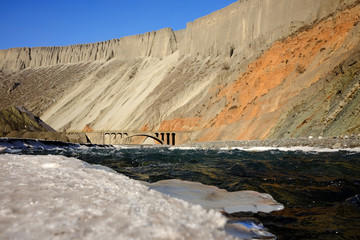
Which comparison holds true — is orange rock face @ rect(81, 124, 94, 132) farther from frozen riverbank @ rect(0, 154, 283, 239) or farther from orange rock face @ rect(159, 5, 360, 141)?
frozen riverbank @ rect(0, 154, 283, 239)

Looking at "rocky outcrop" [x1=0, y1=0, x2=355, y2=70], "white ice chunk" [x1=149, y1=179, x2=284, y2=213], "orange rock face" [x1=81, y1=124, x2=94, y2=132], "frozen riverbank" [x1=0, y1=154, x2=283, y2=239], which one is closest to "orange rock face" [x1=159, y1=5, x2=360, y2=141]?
"rocky outcrop" [x1=0, y1=0, x2=355, y2=70]

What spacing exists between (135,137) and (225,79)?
21891mm

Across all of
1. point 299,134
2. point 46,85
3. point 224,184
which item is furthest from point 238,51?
point 46,85

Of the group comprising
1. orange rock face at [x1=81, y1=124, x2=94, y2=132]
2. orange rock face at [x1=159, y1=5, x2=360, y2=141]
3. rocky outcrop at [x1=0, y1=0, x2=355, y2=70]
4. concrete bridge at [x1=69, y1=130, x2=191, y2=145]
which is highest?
rocky outcrop at [x1=0, y1=0, x2=355, y2=70]

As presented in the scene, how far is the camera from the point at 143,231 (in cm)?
218

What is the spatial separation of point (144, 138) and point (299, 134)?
38.8m

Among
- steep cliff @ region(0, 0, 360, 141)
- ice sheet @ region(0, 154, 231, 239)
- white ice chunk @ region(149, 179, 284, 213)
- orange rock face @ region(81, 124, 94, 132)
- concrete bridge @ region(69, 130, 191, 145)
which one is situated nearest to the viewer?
ice sheet @ region(0, 154, 231, 239)

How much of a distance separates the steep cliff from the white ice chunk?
19989 mm

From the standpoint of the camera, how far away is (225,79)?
174 ft

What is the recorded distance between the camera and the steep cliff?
102 feet

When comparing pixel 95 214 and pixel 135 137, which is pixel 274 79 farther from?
pixel 95 214

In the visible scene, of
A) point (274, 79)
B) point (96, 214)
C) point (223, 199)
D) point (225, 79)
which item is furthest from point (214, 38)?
point (96, 214)

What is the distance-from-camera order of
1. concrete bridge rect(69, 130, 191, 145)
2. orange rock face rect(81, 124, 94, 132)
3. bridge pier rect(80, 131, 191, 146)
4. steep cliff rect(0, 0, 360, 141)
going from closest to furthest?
steep cliff rect(0, 0, 360, 141) < bridge pier rect(80, 131, 191, 146) < concrete bridge rect(69, 130, 191, 145) < orange rock face rect(81, 124, 94, 132)

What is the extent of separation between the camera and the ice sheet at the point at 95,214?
2.14 metres
